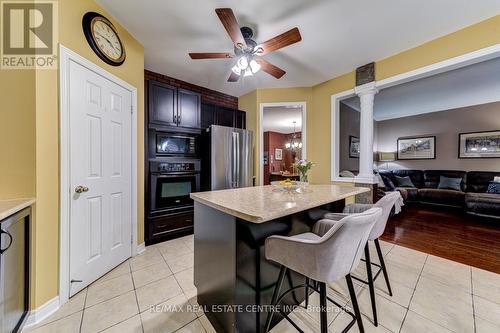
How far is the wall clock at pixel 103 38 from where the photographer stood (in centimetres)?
177

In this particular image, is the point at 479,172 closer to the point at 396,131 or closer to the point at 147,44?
the point at 396,131

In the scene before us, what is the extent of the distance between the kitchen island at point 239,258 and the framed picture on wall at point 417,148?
Answer: 6017mm

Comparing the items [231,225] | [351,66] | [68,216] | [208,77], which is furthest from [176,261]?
[351,66]

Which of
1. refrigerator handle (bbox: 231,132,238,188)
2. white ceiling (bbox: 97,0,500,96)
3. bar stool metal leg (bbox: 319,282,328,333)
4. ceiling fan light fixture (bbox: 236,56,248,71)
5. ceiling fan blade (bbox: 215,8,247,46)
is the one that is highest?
white ceiling (bbox: 97,0,500,96)

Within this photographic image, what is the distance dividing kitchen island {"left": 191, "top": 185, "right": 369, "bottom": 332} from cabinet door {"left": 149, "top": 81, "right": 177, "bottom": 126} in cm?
188

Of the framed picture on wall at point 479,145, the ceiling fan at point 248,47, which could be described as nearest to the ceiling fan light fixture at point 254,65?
the ceiling fan at point 248,47

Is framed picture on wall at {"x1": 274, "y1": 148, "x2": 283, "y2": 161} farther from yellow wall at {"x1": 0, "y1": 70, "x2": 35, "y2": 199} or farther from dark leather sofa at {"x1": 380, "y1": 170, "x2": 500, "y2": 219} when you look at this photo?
yellow wall at {"x1": 0, "y1": 70, "x2": 35, "y2": 199}

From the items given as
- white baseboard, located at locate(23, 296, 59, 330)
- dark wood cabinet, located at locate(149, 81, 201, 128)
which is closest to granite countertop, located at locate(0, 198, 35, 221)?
white baseboard, located at locate(23, 296, 59, 330)

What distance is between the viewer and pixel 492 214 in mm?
3512

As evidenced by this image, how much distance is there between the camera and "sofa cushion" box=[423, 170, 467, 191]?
15.5 ft

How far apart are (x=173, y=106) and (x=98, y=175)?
1.46m

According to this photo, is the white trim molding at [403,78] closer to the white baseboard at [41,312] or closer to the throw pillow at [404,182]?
the throw pillow at [404,182]

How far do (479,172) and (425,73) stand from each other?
161 inches

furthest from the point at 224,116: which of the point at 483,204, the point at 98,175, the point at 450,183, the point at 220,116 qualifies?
the point at 450,183
